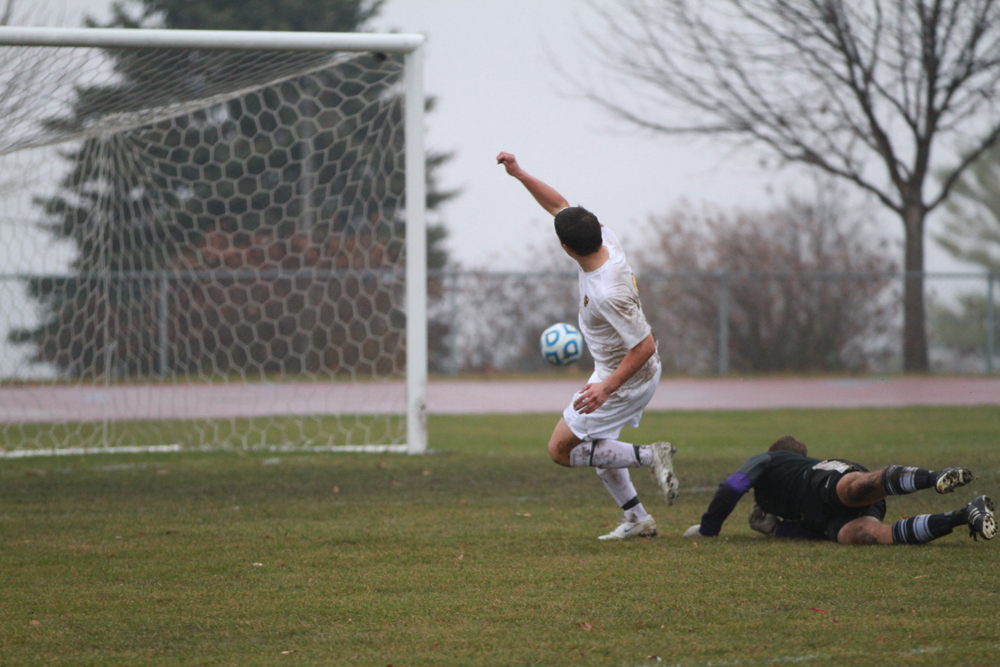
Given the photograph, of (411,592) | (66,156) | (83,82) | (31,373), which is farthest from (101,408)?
(411,592)

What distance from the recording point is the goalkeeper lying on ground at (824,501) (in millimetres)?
4738

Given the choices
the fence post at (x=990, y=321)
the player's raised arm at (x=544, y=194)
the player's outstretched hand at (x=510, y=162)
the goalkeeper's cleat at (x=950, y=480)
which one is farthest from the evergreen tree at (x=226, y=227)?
the fence post at (x=990, y=321)

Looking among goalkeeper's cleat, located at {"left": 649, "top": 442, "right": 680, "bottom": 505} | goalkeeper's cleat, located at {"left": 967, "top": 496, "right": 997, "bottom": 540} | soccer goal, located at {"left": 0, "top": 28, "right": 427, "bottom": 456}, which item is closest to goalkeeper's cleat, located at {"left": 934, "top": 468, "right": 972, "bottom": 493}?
goalkeeper's cleat, located at {"left": 967, "top": 496, "right": 997, "bottom": 540}

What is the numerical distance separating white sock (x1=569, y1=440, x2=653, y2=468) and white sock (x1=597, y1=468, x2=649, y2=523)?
0.07 meters

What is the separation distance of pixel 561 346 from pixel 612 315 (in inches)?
44.0

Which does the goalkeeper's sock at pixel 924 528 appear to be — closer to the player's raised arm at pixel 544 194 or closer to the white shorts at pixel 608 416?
the white shorts at pixel 608 416

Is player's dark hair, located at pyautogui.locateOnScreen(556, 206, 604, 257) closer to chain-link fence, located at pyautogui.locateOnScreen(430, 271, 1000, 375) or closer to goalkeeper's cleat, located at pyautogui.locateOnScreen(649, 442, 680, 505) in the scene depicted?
goalkeeper's cleat, located at pyautogui.locateOnScreen(649, 442, 680, 505)

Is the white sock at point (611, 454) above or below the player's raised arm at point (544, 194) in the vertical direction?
below

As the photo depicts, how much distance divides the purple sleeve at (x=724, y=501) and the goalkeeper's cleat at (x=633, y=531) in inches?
10.5

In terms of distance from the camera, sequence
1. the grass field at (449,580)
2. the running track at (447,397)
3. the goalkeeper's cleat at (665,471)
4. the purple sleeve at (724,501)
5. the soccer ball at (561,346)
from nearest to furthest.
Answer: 1. the grass field at (449,580)
2. the purple sleeve at (724,501)
3. the goalkeeper's cleat at (665,471)
4. the soccer ball at (561,346)
5. the running track at (447,397)

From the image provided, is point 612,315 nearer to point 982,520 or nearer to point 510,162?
point 510,162

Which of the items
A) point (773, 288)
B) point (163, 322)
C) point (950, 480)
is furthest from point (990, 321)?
point (950, 480)

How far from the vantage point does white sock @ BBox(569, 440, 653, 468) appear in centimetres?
545

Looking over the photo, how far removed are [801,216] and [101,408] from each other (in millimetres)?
13891
